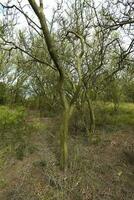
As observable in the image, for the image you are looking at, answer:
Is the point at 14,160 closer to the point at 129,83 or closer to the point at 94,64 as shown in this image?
the point at 94,64

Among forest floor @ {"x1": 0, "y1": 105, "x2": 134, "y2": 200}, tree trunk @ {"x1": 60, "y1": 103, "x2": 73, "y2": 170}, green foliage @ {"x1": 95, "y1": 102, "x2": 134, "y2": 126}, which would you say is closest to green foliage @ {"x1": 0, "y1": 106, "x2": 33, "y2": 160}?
forest floor @ {"x1": 0, "y1": 105, "x2": 134, "y2": 200}

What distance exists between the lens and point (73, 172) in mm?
10836

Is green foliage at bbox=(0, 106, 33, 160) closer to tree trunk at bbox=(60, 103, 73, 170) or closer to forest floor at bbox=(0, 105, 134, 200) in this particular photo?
forest floor at bbox=(0, 105, 134, 200)

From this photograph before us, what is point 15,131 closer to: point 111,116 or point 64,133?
point 64,133

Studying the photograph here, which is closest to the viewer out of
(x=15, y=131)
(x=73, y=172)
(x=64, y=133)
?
(x=73, y=172)

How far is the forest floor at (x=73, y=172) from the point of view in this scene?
989cm

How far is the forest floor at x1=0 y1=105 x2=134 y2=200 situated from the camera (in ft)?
32.4

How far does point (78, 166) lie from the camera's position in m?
11.2

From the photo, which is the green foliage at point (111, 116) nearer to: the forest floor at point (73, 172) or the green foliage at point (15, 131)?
the forest floor at point (73, 172)

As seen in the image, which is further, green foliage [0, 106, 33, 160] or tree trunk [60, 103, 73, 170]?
green foliage [0, 106, 33, 160]

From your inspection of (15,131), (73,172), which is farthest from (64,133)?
(15,131)

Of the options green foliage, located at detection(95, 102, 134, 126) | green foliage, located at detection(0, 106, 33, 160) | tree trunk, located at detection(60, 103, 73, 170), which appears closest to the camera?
tree trunk, located at detection(60, 103, 73, 170)

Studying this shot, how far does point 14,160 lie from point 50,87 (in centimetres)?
604

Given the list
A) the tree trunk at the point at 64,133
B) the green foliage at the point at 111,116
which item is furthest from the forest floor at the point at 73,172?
the green foliage at the point at 111,116
